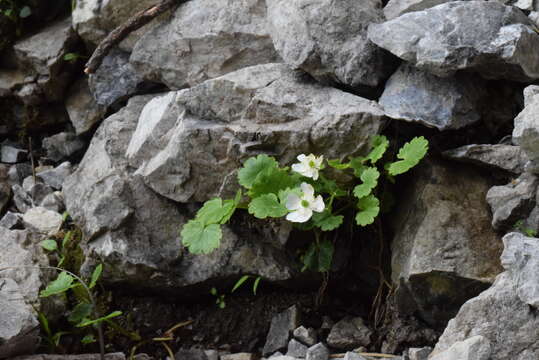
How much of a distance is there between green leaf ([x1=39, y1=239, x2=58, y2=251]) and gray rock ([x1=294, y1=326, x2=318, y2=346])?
58.2 inches

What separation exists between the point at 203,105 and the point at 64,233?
1208 millimetres

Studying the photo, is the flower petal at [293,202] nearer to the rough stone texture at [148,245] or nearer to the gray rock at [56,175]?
the rough stone texture at [148,245]

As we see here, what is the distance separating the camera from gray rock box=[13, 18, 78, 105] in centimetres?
485

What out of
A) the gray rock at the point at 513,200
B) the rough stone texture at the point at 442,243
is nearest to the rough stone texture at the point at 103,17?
the rough stone texture at the point at 442,243

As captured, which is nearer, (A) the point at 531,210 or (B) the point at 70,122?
(A) the point at 531,210

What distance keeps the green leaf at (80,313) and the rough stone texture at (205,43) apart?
1496mm

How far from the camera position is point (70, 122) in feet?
16.8

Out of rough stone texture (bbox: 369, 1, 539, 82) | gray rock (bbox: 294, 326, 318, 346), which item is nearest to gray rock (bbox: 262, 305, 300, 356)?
gray rock (bbox: 294, 326, 318, 346)

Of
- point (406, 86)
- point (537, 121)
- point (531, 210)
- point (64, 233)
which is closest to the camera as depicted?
→ point (537, 121)

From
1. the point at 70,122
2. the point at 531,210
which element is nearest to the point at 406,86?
the point at 531,210

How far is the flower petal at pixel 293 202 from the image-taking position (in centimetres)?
318

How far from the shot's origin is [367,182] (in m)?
3.19

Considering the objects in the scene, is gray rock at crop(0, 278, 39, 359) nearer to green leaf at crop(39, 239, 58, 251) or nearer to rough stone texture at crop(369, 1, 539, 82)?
green leaf at crop(39, 239, 58, 251)

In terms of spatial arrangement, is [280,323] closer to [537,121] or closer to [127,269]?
[127,269]
